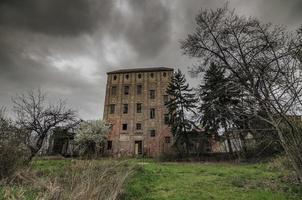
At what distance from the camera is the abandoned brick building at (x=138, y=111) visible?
27.4 meters

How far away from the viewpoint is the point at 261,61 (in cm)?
575

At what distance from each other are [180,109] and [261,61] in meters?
17.2

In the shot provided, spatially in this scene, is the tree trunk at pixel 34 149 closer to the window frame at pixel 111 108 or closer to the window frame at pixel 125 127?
the window frame at pixel 125 127

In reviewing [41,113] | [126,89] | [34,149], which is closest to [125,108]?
[126,89]

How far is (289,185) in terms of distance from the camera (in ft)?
19.2

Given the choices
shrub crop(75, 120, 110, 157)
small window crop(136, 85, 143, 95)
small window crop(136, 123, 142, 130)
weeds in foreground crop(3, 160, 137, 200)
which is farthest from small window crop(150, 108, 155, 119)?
weeds in foreground crop(3, 160, 137, 200)

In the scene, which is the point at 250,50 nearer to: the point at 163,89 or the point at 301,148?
the point at 301,148

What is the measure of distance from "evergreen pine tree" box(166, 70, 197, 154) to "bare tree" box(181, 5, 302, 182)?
14142 mm

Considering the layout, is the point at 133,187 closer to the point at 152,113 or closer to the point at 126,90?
the point at 152,113

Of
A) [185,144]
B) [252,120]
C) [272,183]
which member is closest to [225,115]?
[252,120]

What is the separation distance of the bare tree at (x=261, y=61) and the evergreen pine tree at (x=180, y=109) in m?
14.1

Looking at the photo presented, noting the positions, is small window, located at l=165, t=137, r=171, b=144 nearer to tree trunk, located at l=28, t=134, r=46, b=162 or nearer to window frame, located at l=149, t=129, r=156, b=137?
window frame, located at l=149, t=129, r=156, b=137

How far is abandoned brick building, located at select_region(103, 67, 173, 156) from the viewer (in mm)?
27438

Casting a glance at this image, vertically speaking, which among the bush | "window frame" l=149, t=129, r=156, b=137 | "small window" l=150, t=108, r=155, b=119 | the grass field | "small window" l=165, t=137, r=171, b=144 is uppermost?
"small window" l=150, t=108, r=155, b=119
